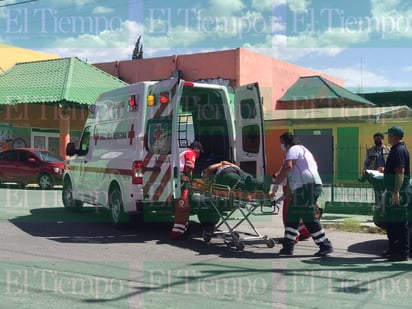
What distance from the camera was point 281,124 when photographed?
26.3 metres

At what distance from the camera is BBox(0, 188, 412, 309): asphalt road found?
18.8 ft

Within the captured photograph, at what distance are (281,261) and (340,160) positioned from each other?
1314 cm

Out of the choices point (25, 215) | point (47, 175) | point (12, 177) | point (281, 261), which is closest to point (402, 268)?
point (281, 261)

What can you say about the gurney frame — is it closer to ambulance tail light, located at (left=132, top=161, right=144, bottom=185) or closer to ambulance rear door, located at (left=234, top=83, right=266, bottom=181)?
ambulance tail light, located at (left=132, top=161, right=144, bottom=185)

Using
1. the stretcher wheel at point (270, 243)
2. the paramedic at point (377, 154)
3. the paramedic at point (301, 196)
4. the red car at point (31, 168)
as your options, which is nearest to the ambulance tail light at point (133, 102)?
the paramedic at point (301, 196)

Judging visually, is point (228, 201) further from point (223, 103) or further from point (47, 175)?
point (47, 175)

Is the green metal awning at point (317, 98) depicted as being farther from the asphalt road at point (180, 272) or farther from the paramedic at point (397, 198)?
the paramedic at point (397, 198)

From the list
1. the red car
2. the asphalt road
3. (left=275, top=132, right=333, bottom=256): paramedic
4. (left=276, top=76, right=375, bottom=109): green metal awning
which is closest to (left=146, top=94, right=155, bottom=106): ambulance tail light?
the asphalt road

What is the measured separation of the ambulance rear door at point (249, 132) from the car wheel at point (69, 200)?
4.50m

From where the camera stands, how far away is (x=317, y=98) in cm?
3281

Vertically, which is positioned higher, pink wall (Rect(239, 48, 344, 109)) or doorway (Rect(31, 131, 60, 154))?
pink wall (Rect(239, 48, 344, 109))

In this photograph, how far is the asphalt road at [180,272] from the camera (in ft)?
18.8

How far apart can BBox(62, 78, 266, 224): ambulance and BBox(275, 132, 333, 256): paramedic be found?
6.34 feet

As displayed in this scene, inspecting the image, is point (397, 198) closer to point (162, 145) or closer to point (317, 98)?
point (162, 145)
